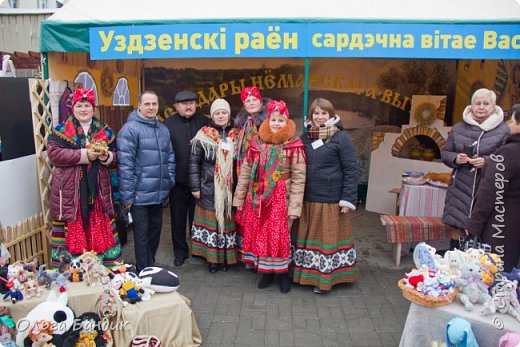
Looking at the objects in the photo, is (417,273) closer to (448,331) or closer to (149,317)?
(448,331)

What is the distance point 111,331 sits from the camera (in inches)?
114

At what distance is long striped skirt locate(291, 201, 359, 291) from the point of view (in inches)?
151

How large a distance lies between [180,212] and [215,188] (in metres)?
0.66

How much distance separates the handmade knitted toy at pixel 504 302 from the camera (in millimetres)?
2561

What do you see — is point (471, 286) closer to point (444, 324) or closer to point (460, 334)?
point (444, 324)

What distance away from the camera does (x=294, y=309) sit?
3756 mm

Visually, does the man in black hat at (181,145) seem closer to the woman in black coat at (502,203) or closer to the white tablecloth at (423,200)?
the white tablecloth at (423,200)

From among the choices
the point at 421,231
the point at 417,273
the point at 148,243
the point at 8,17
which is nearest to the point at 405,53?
the point at 421,231

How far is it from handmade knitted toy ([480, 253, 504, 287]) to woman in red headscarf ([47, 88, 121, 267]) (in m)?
3.07

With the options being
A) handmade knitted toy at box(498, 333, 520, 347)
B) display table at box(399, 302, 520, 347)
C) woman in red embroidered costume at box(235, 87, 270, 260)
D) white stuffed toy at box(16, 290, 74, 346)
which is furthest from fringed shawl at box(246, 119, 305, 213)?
handmade knitted toy at box(498, 333, 520, 347)

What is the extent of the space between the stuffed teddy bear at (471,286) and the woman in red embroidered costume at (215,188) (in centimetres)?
221

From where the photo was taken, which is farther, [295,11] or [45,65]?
[45,65]

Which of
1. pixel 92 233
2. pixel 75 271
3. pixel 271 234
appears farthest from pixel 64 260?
pixel 271 234

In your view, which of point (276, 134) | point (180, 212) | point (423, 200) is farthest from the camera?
point (423, 200)
